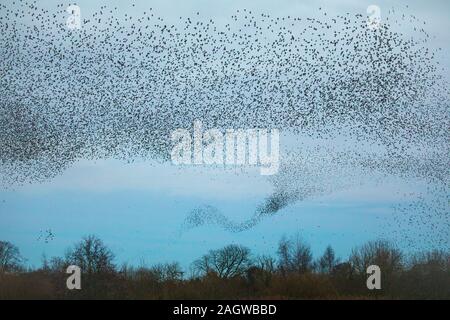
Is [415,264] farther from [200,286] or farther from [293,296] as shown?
[200,286]
